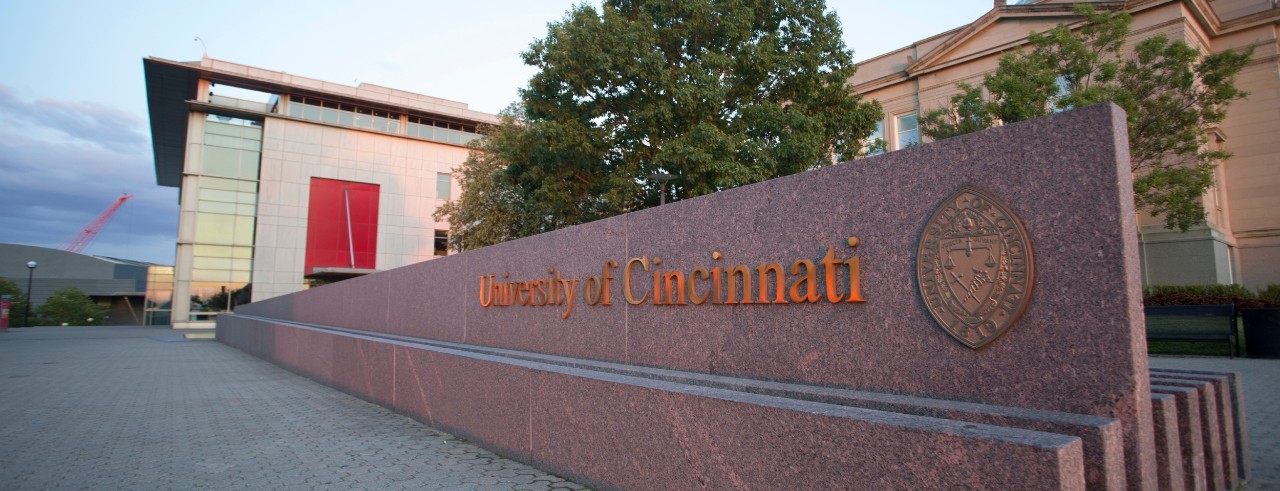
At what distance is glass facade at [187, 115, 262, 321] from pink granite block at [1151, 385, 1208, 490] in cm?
4857

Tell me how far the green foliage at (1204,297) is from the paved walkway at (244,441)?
3.66 metres

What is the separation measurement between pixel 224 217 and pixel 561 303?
146 feet

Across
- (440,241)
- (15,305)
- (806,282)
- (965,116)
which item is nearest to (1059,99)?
(965,116)

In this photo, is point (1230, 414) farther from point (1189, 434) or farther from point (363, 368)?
point (363, 368)

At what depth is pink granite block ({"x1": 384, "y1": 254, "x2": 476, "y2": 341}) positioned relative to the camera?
8922 mm

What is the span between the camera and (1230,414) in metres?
4.16

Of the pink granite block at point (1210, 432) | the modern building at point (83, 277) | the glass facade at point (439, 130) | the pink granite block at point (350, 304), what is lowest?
the pink granite block at point (1210, 432)

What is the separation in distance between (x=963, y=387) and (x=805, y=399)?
0.84 metres

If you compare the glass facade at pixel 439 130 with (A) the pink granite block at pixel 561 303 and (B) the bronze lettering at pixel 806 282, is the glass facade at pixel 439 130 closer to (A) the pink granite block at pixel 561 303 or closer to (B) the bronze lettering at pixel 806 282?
(A) the pink granite block at pixel 561 303

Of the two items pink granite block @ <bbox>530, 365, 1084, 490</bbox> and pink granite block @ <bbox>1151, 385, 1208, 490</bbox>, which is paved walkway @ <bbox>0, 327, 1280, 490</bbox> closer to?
pink granite block @ <bbox>530, 365, 1084, 490</bbox>

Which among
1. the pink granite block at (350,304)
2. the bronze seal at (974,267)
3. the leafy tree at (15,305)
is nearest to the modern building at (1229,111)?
the pink granite block at (350,304)

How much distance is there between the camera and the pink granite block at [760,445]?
241 centimetres

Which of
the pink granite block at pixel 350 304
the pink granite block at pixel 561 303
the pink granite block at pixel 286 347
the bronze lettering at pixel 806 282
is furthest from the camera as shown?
the pink granite block at pixel 286 347

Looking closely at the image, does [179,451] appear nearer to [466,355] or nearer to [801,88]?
[466,355]
